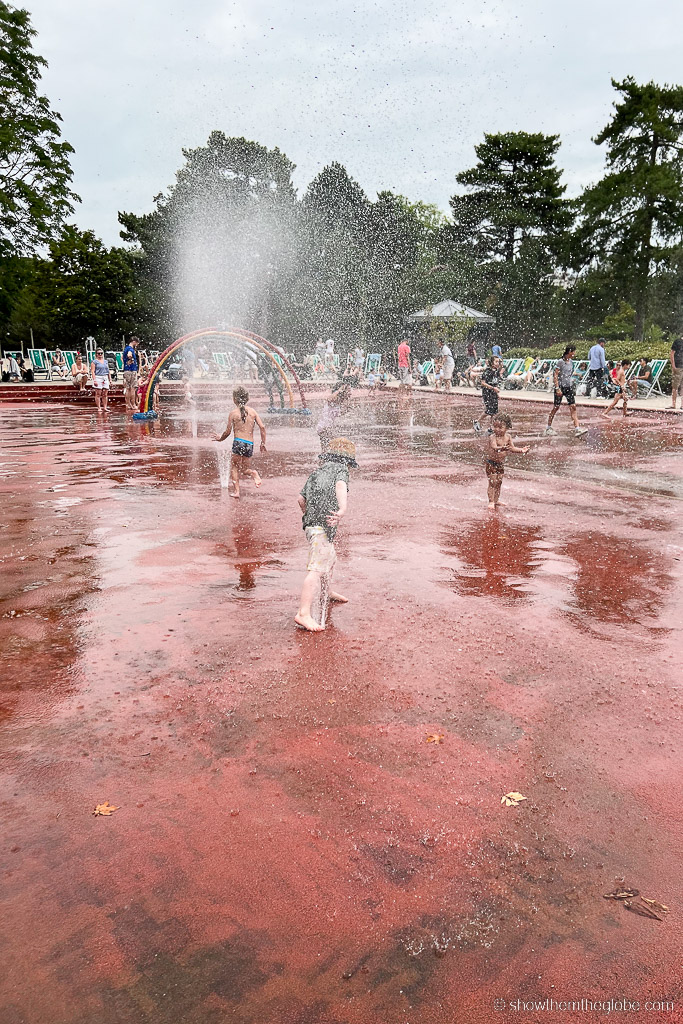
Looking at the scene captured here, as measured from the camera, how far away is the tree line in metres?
42.0

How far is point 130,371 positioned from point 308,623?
18432mm

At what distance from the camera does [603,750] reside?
402cm

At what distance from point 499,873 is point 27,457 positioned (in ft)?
42.8

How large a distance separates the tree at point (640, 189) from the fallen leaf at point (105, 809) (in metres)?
44.6

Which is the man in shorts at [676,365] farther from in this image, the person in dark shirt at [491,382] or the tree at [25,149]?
the tree at [25,149]

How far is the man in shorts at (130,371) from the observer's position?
21.9 m

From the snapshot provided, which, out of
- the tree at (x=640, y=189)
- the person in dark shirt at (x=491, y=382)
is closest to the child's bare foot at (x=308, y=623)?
the person in dark shirt at (x=491, y=382)

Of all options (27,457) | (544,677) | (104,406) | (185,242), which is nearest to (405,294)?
(185,242)

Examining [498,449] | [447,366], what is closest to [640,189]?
[447,366]

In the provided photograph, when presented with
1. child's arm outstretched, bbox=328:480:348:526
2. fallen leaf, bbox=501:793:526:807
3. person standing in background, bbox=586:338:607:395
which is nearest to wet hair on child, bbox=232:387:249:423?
child's arm outstretched, bbox=328:480:348:526

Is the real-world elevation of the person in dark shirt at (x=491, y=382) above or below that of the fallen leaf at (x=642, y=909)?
above

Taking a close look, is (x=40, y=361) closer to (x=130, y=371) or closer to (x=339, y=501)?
(x=130, y=371)

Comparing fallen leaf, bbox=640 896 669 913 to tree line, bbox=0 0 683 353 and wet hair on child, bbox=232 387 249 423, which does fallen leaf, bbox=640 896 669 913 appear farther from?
tree line, bbox=0 0 683 353

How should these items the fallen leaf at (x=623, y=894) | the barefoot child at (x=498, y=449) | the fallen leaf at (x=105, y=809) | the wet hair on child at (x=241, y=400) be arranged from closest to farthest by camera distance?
the fallen leaf at (x=623, y=894) → the fallen leaf at (x=105, y=809) → the barefoot child at (x=498, y=449) → the wet hair on child at (x=241, y=400)
